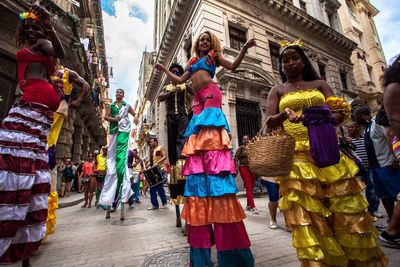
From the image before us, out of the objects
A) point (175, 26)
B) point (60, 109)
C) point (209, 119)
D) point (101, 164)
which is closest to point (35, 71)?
point (60, 109)

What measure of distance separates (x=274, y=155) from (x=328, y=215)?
2.17 feet


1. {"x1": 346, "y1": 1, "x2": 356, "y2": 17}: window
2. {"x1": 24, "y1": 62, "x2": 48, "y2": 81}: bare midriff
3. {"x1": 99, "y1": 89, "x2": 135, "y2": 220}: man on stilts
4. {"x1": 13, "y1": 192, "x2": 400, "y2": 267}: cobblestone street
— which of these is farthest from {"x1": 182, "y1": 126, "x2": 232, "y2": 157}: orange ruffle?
{"x1": 346, "y1": 1, "x2": 356, "y2": 17}: window

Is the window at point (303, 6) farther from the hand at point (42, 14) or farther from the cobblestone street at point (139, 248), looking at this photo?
the hand at point (42, 14)

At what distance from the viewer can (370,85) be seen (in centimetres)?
2159

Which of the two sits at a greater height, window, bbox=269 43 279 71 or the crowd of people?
window, bbox=269 43 279 71

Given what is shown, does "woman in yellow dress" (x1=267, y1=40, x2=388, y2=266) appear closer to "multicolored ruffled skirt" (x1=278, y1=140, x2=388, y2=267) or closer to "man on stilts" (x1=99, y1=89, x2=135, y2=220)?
"multicolored ruffled skirt" (x1=278, y1=140, x2=388, y2=267)

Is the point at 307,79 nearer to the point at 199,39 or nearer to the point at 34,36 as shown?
the point at 199,39

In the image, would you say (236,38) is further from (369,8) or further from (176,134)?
(369,8)

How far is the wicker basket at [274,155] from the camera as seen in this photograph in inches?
57.8

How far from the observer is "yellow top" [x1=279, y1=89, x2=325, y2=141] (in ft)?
5.87

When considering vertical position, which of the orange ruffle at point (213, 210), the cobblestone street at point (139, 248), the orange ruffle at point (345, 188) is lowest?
the cobblestone street at point (139, 248)

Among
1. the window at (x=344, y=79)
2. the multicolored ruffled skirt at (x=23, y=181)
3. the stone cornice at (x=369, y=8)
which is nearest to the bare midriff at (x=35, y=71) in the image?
the multicolored ruffled skirt at (x=23, y=181)

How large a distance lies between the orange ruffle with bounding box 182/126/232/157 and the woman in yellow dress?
1.54 feet

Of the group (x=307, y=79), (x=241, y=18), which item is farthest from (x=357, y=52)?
(x=307, y=79)
